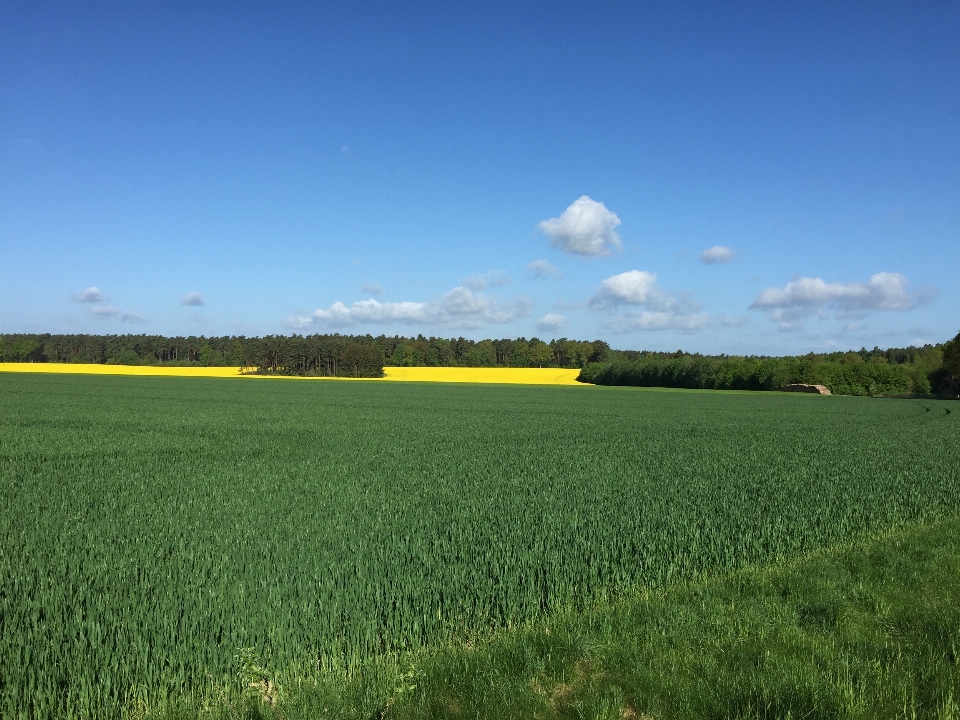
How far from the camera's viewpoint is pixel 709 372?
9231 cm

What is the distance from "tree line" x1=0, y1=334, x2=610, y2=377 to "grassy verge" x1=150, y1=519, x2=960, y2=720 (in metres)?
110

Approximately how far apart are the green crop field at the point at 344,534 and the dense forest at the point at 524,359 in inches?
2802

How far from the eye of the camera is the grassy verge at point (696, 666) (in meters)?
4.71

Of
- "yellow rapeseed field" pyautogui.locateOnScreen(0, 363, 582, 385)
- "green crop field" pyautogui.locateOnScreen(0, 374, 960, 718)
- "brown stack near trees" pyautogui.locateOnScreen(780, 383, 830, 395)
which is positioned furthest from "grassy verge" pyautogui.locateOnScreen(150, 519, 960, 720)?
"yellow rapeseed field" pyautogui.locateOnScreen(0, 363, 582, 385)

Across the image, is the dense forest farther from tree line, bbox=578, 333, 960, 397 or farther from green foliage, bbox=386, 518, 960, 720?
green foliage, bbox=386, 518, 960, 720

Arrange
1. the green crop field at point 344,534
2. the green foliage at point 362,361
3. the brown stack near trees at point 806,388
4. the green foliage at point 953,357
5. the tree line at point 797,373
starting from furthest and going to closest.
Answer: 1. the green foliage at point 362,361
2. the tree line at point 797,373
3. the brown stack near trees at point 806,388
4. the green foliage at point 953,357
5. the green crop field at point 344,534

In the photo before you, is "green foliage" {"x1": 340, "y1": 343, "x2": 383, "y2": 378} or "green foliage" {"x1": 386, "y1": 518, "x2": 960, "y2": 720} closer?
"green foliage" {"x1": 386, "y1": 518, "x2": 960, "y2": 720}

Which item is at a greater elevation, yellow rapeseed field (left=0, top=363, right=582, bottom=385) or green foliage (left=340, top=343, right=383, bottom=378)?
green foliage (left=340, top=343, right=383, bottom=378)

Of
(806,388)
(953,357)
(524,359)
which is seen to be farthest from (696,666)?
(524,359)

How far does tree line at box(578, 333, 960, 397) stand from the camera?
278 ft

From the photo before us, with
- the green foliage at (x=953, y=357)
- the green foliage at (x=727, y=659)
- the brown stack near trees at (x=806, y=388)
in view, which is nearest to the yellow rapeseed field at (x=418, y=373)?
the brown stack near trees at (x=806, y=388)

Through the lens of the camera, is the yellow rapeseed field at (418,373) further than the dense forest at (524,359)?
Yes

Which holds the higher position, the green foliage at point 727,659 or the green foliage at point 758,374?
the green foliage at point 758,374

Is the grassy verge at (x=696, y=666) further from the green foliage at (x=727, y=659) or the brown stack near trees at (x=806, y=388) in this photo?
the brown stack near trees at (x=806, y=388)
